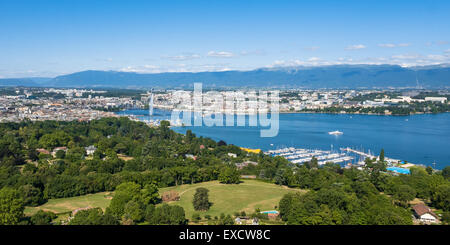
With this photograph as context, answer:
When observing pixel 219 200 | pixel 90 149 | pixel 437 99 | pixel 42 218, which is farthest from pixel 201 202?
pixel 437 99

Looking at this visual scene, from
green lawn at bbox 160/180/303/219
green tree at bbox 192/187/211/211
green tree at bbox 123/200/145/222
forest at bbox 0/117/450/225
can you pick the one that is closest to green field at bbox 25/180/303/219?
green lawn at bbox 160/180/303/219

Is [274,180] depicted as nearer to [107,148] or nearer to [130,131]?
[107,148]

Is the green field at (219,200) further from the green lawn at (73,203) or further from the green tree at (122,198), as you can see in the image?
the green tree at (122,198)

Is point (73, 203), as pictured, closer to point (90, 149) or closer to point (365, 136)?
point (90, 149)

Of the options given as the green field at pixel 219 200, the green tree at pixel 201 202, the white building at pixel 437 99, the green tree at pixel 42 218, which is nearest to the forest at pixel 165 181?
the green tree at pixel 42 218

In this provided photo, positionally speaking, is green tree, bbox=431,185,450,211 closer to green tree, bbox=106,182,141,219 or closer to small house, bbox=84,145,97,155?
green tree, bbox=106,182,141,219
